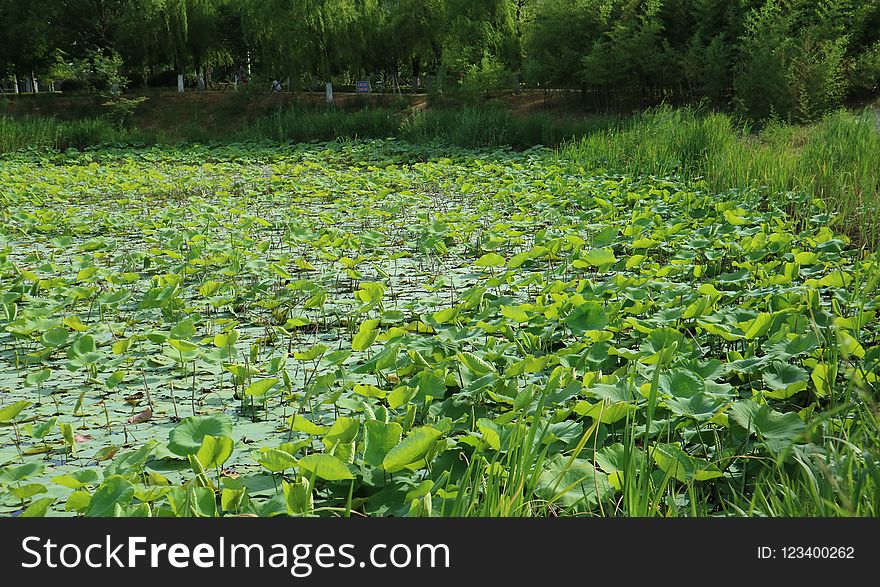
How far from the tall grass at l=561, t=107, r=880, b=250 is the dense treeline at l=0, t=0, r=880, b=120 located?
179 inches

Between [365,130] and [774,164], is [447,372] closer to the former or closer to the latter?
[774,164]

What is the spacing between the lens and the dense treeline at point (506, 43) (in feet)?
39.8

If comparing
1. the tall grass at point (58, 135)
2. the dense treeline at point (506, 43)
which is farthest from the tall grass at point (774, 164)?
the tall grass at point (58, 135)

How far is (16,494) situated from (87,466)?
30 centimetres

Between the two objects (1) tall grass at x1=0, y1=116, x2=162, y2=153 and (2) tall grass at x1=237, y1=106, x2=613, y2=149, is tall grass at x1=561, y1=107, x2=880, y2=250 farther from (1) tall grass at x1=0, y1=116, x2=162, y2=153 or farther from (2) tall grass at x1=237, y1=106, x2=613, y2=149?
(1) tall grass at x1=0, y1=116, x2=162, y2=153

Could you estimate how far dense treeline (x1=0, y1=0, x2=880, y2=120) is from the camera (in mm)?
12125

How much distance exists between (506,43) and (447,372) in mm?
17596

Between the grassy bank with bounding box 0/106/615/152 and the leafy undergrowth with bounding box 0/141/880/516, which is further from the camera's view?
the grassy bank with bounding box 0/106/615/152

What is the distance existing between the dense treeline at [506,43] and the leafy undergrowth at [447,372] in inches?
337

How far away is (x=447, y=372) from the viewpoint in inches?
85.8

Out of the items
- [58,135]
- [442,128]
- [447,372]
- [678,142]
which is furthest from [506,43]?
[447,372]

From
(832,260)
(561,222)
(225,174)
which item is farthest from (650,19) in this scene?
(832,260)

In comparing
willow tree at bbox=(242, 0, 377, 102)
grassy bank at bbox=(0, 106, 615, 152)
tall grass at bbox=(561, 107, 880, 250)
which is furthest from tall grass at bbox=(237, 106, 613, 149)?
willow tree at bbox=(242, 0, 377, 102)

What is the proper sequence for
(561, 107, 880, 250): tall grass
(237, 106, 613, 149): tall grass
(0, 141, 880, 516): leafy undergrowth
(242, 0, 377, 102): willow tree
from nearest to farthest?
(0, 141, 880, 516): leafy undergrowth → (561, 107, 880, 250): tall grass → (237, 106, 613, 149): tall grass → (242, 0, 377, 102): willow tree
